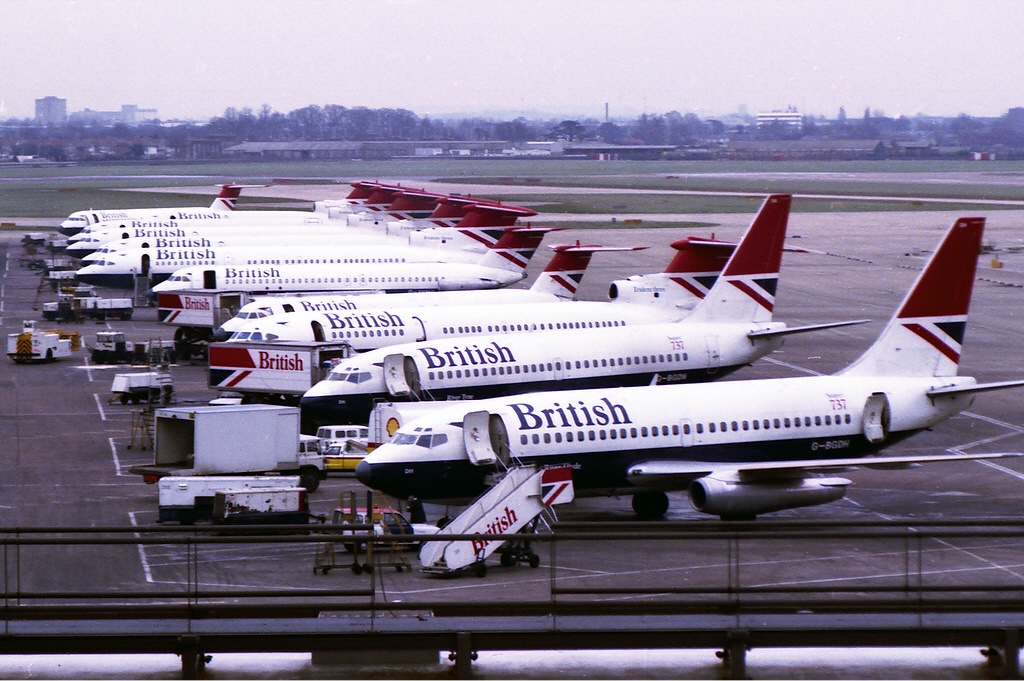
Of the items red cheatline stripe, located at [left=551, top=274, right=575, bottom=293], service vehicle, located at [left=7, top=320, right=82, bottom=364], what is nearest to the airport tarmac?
service vehicle, located at [left=7, top=320, right=82, bottom=364]

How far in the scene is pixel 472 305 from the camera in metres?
60.2

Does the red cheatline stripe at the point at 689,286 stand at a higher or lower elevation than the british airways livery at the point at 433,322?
higher

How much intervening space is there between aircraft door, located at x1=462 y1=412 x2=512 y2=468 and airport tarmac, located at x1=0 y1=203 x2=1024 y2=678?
3.45 metres

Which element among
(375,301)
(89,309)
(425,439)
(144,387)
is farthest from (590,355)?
(89,309)

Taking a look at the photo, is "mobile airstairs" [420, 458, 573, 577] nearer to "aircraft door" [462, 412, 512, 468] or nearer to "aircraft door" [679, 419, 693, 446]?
"aircraft door" [462, 412, 512, 468]

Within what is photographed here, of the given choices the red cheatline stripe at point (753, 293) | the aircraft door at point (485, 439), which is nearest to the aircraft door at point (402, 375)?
the aircraft door at point (485, 439)

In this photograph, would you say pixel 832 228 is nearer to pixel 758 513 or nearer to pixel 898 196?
pixel 898 196

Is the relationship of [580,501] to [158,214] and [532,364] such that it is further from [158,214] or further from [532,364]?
[158,214]

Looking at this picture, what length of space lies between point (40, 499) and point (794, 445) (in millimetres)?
21149

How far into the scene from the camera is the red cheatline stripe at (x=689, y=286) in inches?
2242

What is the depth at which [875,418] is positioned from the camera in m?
38.0

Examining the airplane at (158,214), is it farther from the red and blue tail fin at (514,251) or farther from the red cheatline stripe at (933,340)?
the red cheatline stripe at (933,340)

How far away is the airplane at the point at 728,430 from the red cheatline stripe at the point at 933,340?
3cm

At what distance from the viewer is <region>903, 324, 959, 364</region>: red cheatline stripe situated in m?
39.8
